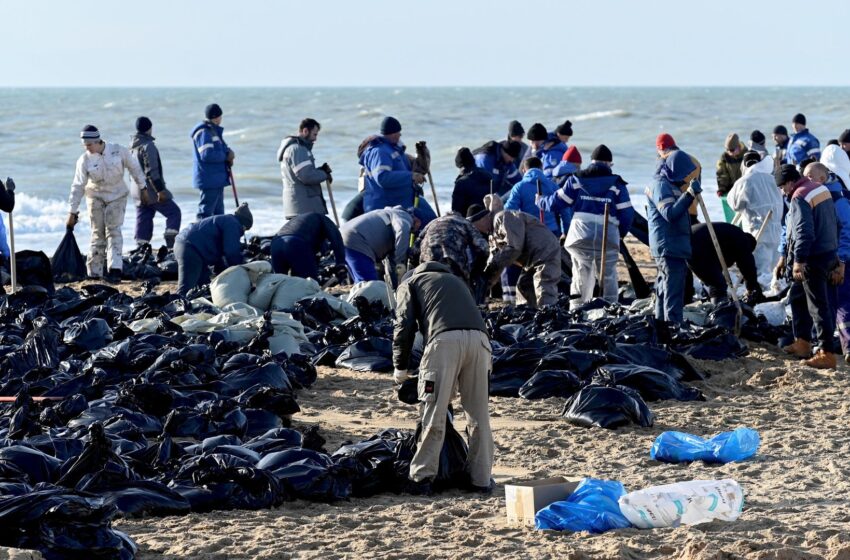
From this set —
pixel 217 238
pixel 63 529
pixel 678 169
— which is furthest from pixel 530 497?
pixel 217 238

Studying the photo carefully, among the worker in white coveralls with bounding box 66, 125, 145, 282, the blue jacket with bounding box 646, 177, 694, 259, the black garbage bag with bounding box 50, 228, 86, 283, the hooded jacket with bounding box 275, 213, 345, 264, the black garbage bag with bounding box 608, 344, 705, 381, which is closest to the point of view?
the black garbage bag with bounding box 608, 344, 705, 381

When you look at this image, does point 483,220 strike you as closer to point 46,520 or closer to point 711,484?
point 711,484

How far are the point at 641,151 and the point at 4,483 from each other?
33.9 m

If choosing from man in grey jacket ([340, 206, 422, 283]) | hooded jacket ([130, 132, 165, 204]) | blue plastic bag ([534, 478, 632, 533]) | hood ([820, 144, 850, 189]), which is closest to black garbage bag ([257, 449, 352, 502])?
blue plastic bag ([534, 478, 632, 533])

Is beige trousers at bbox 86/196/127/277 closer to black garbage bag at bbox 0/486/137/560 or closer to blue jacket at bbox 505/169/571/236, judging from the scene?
blue jacket at bbox 505/169/571/236

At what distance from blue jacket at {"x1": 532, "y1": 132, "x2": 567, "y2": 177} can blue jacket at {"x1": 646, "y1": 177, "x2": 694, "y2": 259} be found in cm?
449

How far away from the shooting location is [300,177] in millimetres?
14414

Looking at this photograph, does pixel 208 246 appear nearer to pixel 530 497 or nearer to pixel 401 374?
pixel 401 374

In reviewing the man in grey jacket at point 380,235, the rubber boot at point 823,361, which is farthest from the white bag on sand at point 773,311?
the man in grey jacket at point 380,235

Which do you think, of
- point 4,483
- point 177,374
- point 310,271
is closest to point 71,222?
point 310,271

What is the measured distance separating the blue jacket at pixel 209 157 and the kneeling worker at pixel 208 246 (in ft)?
9.94

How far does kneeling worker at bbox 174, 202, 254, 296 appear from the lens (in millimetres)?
12711

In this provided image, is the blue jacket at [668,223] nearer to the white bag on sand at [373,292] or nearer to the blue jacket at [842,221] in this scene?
the blue jacket at [842,221]

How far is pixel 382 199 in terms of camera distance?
14.1m
